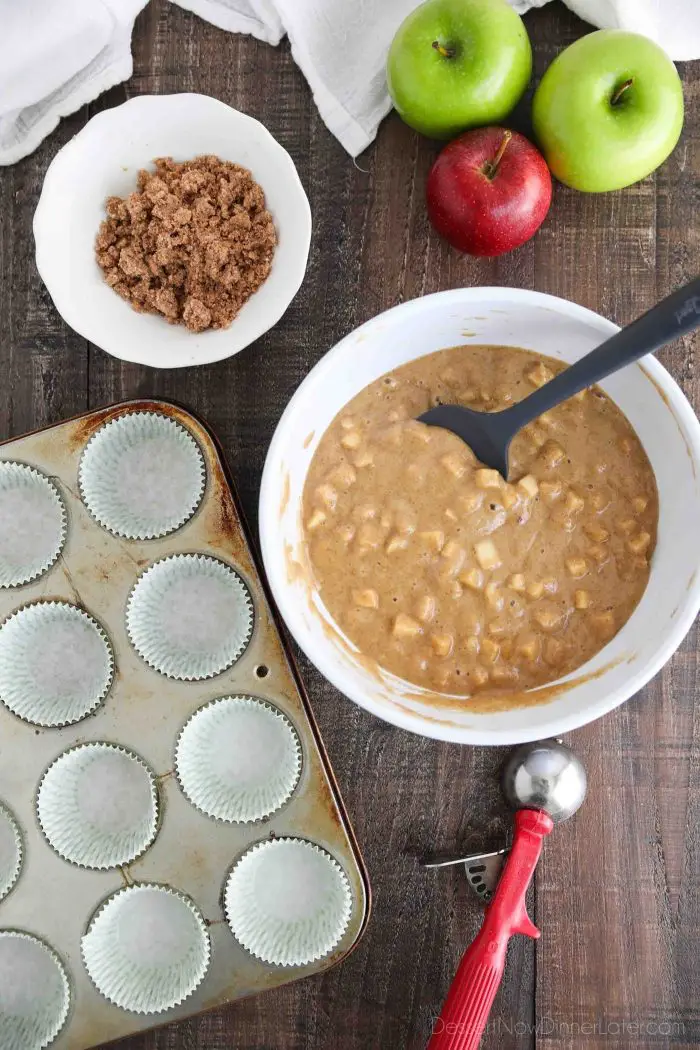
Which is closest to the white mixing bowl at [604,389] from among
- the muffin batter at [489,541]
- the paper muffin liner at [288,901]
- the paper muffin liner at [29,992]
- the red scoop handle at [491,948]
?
the muffin batter at [489,541]

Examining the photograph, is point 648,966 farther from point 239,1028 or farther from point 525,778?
point 239,1028

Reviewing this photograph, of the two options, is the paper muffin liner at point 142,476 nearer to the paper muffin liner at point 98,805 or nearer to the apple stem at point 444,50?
the paper muffin liner at point 98,805

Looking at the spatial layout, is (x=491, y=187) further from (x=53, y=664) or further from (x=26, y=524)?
(x=53, y=664)

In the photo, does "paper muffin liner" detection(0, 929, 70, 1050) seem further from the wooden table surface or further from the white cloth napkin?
the white cloth napkin

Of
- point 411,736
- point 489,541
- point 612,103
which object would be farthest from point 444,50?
point 411,736

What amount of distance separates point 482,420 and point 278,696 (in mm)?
717

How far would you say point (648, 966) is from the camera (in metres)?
1.97

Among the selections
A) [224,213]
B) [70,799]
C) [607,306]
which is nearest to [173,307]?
[224,213]

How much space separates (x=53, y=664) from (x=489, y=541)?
3.31 ft

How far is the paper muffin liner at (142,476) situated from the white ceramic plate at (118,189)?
16cm

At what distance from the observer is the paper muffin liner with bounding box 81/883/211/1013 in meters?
1.87

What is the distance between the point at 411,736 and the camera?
1.95 metres

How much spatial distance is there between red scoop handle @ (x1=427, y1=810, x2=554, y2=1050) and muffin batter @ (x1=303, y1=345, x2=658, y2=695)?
38 centimetres

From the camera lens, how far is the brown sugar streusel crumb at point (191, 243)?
179 cm
